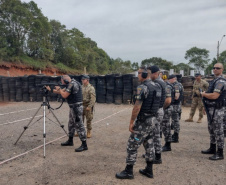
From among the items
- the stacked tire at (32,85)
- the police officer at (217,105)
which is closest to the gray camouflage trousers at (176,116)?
the police officer at (217,105)

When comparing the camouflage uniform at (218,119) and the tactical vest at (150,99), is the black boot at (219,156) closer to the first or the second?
the camouflage uniform at (218,119)

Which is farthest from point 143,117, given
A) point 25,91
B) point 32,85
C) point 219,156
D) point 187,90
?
point 25,91

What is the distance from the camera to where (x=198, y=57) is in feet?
203

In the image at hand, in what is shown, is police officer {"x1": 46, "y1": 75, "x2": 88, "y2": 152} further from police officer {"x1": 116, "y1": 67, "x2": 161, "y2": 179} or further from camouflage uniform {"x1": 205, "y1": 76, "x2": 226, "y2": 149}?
camouflage uniform {"x1": 205, "y1": 76, "x2": 226, "y2": 149}

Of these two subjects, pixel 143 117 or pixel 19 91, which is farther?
pixel 19 91

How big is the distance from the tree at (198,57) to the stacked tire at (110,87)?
5245 cm

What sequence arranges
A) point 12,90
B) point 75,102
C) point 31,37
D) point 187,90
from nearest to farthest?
point 75,102, point 187,90, point 12,90, point 31,37

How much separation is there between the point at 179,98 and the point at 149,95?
2.52m

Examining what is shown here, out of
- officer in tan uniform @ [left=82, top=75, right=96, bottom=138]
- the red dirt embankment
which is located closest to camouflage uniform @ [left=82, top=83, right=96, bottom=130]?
officer in tan uniform @ [left=82, top=75, right=96, bottom=138]

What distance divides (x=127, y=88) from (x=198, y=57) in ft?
178

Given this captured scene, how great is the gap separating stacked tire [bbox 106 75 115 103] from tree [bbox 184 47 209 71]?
52.5 m

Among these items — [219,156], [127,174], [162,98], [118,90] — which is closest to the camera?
[127,174]

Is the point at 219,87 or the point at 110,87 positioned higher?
the point at 219,87

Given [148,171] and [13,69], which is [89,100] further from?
[13,69]
